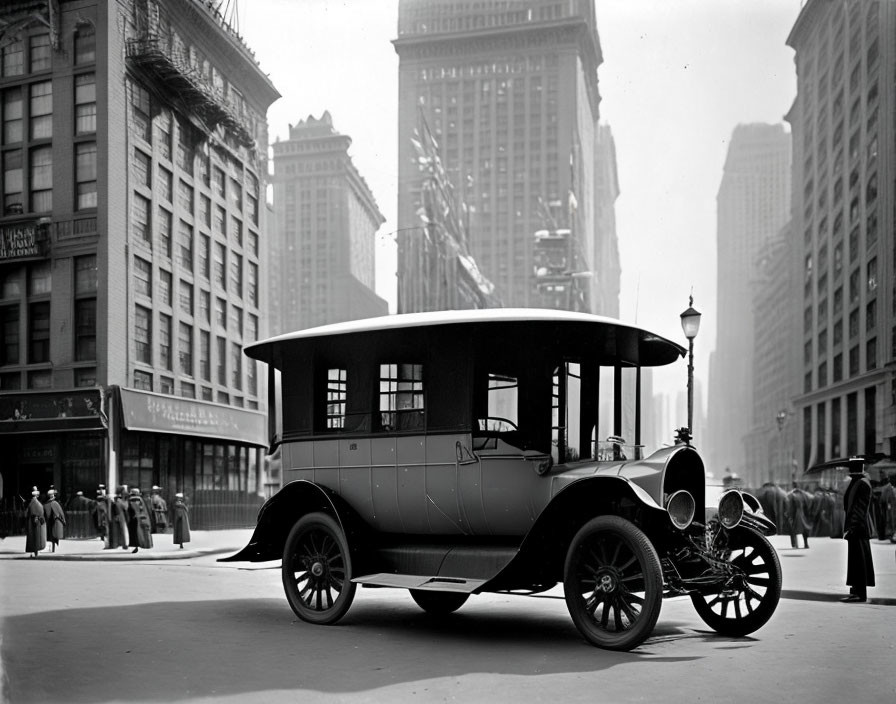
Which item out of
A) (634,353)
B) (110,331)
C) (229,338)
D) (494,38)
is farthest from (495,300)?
(634,353)

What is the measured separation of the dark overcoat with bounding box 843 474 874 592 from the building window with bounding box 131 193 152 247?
28.0 metres

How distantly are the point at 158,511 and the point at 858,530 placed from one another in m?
23.8

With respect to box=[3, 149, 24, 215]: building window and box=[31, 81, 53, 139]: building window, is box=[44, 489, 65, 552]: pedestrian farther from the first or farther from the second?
box=[31, 81, 53, 139]: building window

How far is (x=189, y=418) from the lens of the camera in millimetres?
37094

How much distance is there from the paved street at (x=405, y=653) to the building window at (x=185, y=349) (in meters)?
25.7

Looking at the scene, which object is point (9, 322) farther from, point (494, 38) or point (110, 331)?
point (494, 38)

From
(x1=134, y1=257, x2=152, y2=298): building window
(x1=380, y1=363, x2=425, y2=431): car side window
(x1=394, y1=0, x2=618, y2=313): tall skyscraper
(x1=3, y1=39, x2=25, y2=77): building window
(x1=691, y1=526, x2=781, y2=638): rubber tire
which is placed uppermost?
(x1=394, y1=0, x2=618, y2=313): tall skyscraper

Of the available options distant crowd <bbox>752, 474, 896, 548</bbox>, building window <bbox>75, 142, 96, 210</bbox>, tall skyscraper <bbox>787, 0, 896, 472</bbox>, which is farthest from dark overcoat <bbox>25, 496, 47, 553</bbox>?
tall skyscraper <bbox>787, 0, 896, 472</bbox>

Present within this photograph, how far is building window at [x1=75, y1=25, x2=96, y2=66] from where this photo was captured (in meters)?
28.9

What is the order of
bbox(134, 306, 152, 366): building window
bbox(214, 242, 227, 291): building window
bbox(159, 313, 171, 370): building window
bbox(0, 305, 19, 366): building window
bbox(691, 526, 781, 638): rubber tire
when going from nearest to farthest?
1. bbox(691, 526, 781, 638): rubber tire
2. bbox(0, 305, 19, 366): building window
3. bbox(134, 306, 152, 366): building window
4. bbox(159, 313, 171, 370): building window
5. bbox(214, 242, 227, 291): building window

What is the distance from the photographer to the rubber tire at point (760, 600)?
28.5 feet

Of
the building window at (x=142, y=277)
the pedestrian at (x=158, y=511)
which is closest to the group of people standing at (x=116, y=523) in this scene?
the pedestrian at (x=158, y=511)

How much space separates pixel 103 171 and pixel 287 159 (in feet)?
172

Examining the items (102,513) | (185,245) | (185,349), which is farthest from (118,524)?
(185,245)
